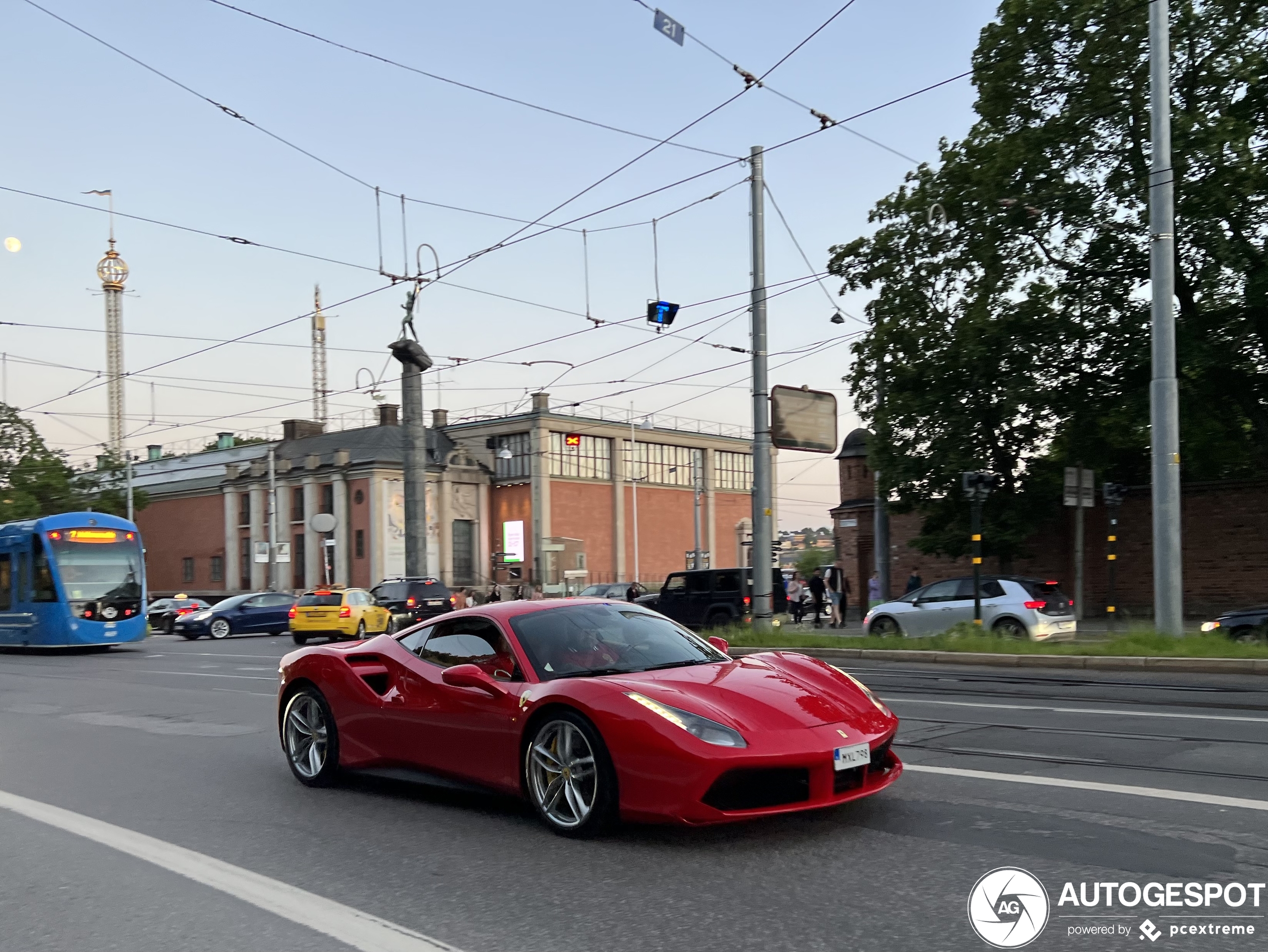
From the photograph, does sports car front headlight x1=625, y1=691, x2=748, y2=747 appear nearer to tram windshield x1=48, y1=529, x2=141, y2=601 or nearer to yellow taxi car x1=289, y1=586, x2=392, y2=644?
tram windshield x1=48, y1=529, x2=141, y2=601

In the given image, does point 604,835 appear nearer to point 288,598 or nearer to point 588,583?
point 288,598

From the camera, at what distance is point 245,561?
76875 millimetres

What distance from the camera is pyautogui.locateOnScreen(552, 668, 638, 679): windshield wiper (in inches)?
257

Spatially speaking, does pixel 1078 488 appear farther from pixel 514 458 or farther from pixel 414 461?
pixel 514 458

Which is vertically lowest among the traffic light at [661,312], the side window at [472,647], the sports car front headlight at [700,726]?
the sports car front headlight at [700,726]

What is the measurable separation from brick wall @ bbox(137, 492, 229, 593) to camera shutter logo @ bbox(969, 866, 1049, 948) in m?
77.1

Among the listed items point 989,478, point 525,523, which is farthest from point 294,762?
point 525,523

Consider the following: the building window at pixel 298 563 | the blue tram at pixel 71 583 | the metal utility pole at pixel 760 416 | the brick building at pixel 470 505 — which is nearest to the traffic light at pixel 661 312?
the metal utility pole at pixel 760 416

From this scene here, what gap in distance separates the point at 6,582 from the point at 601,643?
27805 millimetres

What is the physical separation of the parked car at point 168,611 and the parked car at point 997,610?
3529cm

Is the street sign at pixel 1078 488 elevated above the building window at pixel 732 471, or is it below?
below

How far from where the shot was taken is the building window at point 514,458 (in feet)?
235

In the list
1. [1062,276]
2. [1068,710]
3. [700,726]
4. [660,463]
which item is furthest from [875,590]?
[660,463]

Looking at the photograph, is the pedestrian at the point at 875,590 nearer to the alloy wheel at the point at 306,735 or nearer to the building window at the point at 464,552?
the alloy wheel at the point at 306,735
